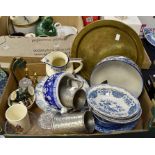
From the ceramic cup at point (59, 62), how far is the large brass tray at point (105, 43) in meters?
0.06

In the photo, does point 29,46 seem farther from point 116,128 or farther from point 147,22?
point 147,22

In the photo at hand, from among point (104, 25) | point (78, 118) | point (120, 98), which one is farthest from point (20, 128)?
point (104, 25)

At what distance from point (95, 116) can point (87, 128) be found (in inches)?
1.8

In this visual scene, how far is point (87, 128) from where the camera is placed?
73 centimetres

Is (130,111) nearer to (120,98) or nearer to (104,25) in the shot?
(120,98)

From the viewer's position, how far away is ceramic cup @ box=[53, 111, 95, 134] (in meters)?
0.72

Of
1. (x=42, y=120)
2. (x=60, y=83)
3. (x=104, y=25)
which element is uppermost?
(x=104, y=25)

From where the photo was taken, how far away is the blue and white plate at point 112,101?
2.39 ft

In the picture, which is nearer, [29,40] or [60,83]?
[60,83]

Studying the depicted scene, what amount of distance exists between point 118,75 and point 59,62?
0.74ft

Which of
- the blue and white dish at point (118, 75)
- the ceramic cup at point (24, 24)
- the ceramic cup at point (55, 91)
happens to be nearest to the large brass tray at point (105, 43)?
the blue and white dish at point (118, 75)

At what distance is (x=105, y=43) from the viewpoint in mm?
875

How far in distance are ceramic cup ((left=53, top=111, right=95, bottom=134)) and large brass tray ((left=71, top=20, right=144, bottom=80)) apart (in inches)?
8.4

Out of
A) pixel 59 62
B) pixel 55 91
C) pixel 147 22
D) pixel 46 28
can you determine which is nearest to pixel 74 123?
pixel 55 91
